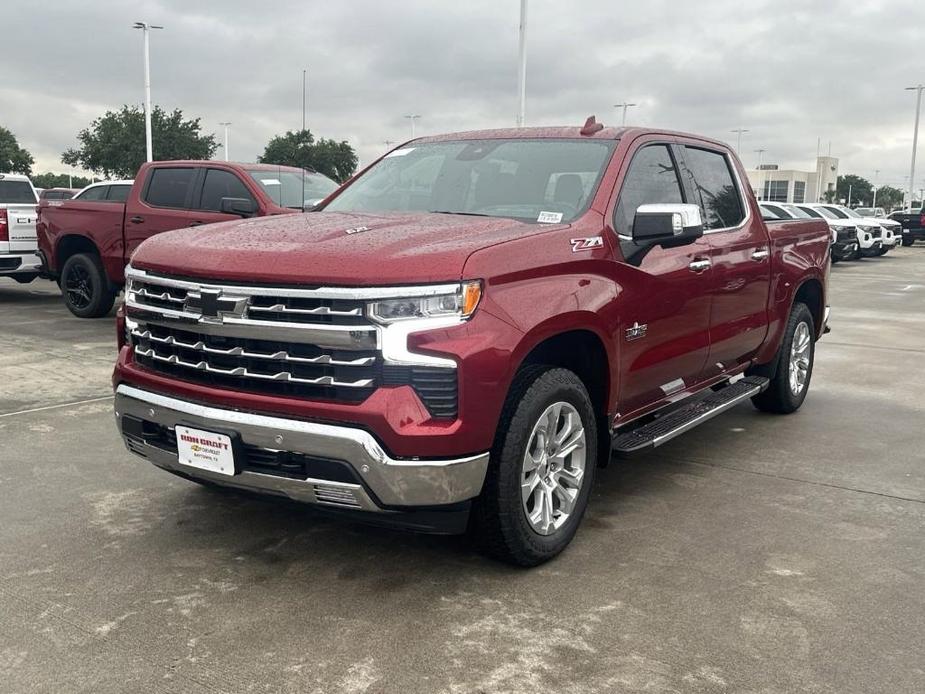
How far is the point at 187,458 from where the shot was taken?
3.50 metres

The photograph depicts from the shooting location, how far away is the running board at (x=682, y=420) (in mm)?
4207

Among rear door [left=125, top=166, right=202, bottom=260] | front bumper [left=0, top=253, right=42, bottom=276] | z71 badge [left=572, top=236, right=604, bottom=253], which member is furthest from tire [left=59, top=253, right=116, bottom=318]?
z71 badge [left=572, top=236, right=604, bottom=253]

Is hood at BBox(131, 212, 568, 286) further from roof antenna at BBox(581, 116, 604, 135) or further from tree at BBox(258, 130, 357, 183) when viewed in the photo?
tree at BBox(258, 130, 357, 183)

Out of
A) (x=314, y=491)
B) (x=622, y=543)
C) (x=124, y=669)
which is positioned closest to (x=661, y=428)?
(x=622, y=543)

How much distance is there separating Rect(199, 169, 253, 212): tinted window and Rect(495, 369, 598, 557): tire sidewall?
692 cm

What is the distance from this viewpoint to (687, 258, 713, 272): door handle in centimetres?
465

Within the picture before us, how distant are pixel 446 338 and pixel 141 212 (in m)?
8.23

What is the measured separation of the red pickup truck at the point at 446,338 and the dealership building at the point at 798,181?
13614cm

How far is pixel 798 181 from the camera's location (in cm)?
14800

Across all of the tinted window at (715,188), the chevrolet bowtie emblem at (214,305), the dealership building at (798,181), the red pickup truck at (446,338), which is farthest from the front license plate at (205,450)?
the dealership building at (798,181)

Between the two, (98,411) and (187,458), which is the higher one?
(187,458)

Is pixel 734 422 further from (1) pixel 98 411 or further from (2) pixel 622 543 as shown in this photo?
(1) pixel 98 411

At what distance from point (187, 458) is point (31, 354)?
589 centimetres

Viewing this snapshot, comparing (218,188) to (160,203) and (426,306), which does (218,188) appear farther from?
(426,306)
